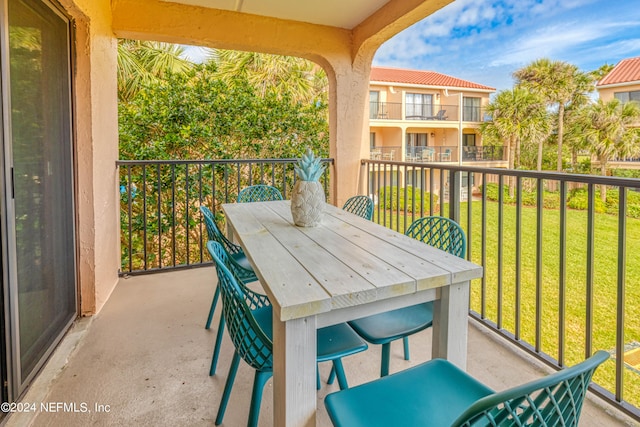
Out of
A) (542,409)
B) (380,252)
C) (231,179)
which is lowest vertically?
(542,409)

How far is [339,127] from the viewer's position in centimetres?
405

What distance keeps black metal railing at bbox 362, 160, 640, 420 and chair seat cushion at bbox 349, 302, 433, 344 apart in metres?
0.69

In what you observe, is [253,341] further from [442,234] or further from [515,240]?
[515,240]

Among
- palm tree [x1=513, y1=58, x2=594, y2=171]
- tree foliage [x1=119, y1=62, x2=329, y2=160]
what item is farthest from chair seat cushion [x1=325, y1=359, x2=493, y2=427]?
palm tree [x1=513, y1=58, x2=594, y2=171]

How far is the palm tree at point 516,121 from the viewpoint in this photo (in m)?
14.5

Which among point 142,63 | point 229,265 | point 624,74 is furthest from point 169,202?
point 624,74

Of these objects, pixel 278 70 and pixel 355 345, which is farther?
pixel 278 70

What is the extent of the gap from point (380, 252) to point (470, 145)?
16.7 metres

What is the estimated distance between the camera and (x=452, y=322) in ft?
4.09

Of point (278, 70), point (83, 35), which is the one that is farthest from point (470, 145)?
point (83, 35)

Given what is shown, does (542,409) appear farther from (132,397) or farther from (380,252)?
(132,397)

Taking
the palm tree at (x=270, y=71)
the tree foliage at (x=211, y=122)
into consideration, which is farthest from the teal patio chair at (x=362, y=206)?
the palm tree at (x=270, y=71)

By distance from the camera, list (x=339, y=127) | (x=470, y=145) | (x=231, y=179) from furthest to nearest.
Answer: (x=470, y=145) < (x=231, y=179) < (x=339, y=127)

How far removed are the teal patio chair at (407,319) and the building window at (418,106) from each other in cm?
1414
